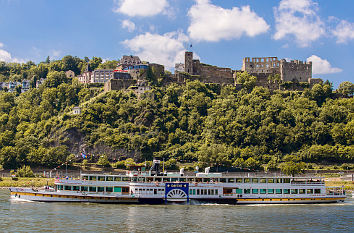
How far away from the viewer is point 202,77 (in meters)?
112

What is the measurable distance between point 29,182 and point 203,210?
1356 inches

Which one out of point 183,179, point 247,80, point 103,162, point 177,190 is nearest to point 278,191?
point 183,179

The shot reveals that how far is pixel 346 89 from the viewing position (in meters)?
108

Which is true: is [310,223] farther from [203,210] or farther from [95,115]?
[95,115]

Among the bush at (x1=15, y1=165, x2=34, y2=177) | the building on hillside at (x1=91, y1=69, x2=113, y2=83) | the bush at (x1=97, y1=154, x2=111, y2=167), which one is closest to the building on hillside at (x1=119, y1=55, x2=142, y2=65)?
the building on hillside at (x1=91, y1=69, x2=113, y2=83)

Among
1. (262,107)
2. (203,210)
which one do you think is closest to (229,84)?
(262,107)

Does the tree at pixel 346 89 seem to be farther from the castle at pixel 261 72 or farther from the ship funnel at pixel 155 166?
the ship funnel at pixel 155 166

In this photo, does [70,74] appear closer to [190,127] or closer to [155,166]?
[190,127]

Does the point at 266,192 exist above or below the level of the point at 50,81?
below

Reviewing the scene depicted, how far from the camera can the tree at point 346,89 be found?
107512 millimetres

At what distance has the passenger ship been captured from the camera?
2028 inches

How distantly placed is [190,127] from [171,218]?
5646 centimetres

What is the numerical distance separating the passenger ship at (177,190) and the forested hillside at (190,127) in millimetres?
28001

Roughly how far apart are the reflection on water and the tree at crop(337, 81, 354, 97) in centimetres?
6128
